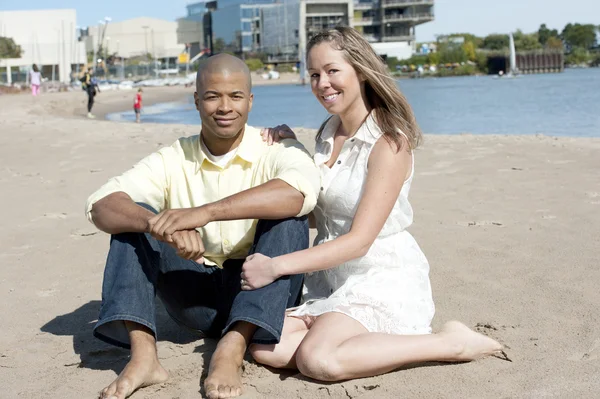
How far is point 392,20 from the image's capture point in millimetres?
85938

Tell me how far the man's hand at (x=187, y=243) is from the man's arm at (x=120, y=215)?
108 millimetres

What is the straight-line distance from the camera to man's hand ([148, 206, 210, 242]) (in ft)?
7.68

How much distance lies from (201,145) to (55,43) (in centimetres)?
6235

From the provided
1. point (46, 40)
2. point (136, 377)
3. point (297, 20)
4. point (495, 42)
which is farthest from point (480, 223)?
point (495, 42)

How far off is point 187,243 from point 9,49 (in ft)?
197

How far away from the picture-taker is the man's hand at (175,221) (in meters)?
2.34

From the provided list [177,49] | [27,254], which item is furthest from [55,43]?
[27,254]

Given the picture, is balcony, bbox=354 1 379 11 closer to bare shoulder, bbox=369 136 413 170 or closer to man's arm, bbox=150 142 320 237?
bare shoulder, bbox=369 136 413 170

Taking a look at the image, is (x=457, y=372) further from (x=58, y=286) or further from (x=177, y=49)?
(x=177, y=49)

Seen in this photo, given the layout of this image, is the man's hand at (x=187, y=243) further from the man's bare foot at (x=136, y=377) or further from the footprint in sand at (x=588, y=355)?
the footprint in sand at (x=588, y=355)

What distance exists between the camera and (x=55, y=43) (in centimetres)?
6044

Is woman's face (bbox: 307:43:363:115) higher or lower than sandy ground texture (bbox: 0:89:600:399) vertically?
higher

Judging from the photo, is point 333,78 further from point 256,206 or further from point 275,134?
point 256,206

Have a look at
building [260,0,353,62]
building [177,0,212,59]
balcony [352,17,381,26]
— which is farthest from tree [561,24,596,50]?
building [177,0,212,59]
